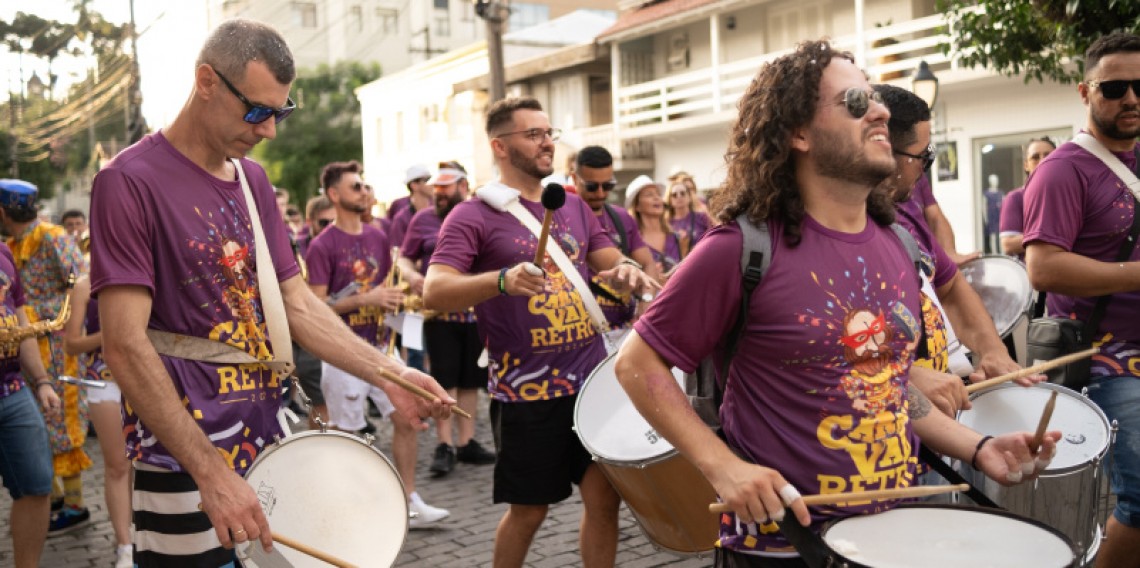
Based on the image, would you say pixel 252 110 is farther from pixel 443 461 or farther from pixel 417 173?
pixel 417 173

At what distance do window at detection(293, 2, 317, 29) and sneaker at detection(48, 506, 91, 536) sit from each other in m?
62.6

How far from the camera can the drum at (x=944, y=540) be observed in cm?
235

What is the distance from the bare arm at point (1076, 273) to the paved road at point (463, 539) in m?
2.30

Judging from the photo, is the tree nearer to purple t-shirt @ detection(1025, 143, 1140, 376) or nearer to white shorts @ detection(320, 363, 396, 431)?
purple t-shirt @ detection(1025, 143, 1140, 376)

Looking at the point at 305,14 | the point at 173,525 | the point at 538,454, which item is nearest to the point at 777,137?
the point at 173,525

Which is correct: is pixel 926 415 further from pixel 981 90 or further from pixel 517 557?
pixel 981 90

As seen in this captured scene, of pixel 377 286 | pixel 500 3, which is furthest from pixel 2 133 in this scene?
pixel 377 286

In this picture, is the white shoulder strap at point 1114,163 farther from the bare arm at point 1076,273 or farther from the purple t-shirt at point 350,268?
the purple t-shirt at point 350,268

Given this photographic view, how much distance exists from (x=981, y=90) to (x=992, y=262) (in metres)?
16.3

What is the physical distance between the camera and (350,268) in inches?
325

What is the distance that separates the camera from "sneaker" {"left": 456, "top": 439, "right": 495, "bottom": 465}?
8.97 metres

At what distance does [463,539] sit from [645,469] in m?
2.99

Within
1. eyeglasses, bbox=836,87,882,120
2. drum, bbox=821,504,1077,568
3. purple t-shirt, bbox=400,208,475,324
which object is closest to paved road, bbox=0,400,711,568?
purple t-shirt, bbox=400,208,475,324

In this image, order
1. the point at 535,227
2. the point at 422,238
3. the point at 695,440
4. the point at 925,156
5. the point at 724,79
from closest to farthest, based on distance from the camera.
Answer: the point at 695,440, the point at 925,156, the point at 535,227, the point at 422,238, the point at 724,79
